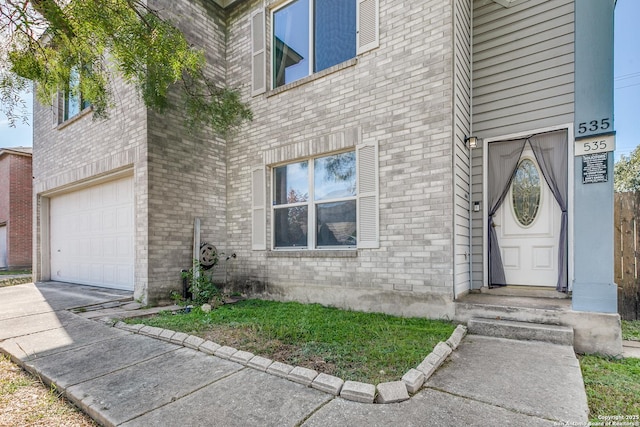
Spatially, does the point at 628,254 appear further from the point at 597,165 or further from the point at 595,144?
the point at 595,144

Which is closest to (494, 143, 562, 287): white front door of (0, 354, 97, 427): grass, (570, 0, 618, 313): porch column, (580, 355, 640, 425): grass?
(570, 0, 618, 313): porch column

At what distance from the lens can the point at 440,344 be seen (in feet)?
10.4

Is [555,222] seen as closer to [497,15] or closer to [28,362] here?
[497,15]

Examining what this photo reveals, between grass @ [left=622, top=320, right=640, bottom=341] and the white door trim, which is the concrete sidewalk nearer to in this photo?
grass @ [left=622, top=320, right=640, bottom=341]

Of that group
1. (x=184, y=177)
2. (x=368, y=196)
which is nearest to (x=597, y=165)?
(x=368, y=196)

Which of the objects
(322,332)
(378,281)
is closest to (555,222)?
(378,281)

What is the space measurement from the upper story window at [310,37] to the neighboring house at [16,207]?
13.4 meters

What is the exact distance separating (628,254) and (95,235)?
965 cm

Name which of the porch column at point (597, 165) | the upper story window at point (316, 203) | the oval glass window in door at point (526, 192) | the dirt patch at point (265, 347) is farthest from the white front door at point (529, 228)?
the dirt patch at point (265, 347)

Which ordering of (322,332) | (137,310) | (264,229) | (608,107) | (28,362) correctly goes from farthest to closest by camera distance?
(264,229) < (137,310) < (322,332) < (608,107) < (28,362)

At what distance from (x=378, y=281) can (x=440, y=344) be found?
61.0 inches

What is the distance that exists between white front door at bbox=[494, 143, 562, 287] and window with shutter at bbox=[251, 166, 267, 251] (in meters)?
3.90

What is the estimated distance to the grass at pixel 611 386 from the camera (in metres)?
2.20

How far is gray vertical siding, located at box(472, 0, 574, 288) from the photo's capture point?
4559 mm
